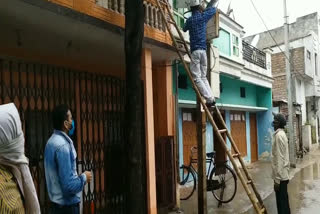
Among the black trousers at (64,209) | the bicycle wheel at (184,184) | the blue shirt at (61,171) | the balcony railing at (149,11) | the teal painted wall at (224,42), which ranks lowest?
the bicycle wheel at (184,184)

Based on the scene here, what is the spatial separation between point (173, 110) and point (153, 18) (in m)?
1.93

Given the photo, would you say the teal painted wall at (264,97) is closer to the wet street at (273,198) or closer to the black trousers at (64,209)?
the wet street at (273,198)

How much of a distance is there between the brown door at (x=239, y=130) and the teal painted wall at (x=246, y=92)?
0.54m

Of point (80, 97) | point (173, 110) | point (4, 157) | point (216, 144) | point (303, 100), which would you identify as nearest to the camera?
point (4, 157)

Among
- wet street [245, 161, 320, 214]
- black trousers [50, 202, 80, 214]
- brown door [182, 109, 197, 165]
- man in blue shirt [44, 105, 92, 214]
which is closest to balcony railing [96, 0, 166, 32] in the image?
man in blue shirt [44, 105, 92, 214]

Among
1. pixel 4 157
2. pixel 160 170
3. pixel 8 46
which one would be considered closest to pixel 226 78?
pixel 160 170

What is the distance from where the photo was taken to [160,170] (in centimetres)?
626

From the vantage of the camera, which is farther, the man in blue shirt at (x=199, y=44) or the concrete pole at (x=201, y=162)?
the man in blue shirt at (x=199, y=44)

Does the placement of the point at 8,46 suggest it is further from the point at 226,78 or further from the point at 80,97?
the point at 226,78

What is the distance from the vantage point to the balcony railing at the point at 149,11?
4.95 meters

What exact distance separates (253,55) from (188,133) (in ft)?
17.9

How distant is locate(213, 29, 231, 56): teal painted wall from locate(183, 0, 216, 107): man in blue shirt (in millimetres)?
4939

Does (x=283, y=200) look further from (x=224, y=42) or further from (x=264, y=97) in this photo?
(x=264, y=97)

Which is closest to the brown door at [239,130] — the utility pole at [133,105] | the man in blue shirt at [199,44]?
the man in blue shirt at [199,44]
